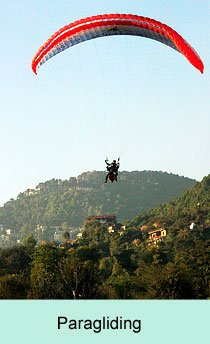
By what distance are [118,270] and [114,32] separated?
122ft

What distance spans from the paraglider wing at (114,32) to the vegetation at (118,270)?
65.0ft

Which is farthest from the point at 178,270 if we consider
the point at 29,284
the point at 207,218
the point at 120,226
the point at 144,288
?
the point at 120,226

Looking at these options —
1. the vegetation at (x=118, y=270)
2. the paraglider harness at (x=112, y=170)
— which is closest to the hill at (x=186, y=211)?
the vegetation at (x=118, y=270)

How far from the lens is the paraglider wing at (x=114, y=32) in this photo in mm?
20766

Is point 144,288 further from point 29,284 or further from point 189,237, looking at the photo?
point 189,237

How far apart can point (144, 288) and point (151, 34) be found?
27203mm

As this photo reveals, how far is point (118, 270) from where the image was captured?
2223 inches

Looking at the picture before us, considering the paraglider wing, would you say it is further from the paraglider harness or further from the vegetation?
the vegetation

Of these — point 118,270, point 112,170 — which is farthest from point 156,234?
point 112,170

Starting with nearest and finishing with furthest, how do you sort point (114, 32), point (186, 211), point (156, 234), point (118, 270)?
point (114, 32)
point (118, 270)
point (156, 234)
point (186, 211)

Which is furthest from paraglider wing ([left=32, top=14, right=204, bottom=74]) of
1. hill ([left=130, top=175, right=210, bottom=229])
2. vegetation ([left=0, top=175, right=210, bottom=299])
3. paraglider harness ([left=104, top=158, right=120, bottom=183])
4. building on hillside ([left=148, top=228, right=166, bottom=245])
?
building on hillside ([left=148, top=228, right=166, bottom=245])

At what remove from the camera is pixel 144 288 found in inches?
1774

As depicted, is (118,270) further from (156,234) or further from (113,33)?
(156,234)

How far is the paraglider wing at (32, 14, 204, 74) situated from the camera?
20766 mm
